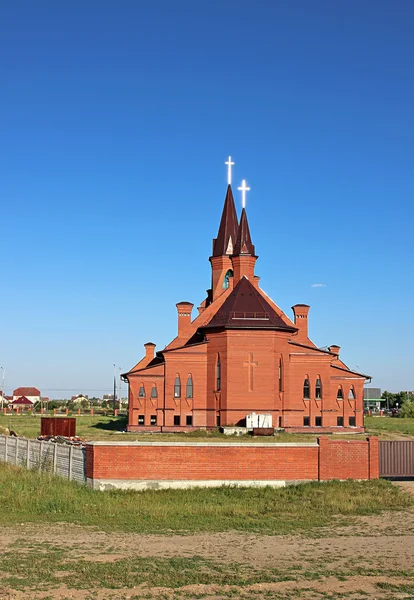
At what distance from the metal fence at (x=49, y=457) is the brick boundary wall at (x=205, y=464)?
66 centimetres

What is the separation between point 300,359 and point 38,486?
3577cm

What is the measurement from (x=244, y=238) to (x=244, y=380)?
1428 centimetres

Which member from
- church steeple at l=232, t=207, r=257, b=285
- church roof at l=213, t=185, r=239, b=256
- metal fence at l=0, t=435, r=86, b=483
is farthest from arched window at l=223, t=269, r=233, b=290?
metal fence at l=0, t=435, r=86, b=483

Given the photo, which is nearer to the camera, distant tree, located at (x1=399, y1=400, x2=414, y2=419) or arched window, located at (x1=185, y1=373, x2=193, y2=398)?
arched window, located at (x1=185, y1=373, x2=193, y2=398)

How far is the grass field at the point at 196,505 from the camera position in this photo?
17.5 meters

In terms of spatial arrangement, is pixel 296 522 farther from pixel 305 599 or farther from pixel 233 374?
pixel 233 374

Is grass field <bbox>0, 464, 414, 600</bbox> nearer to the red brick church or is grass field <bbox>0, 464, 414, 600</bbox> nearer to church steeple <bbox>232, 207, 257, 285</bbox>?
the red brick church

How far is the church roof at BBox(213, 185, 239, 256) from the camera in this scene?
2638 inches

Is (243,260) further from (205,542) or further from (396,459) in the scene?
(205,542)

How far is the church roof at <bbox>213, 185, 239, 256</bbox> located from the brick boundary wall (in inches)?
1768

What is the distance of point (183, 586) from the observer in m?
11.8

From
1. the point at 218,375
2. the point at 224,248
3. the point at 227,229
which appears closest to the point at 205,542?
the point at 218,375

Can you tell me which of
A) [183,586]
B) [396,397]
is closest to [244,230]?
[183,586]

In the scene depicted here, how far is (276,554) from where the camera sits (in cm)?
1424
